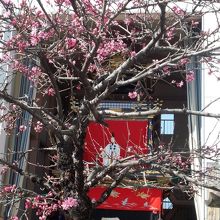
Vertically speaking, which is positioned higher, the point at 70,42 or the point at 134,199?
the point at 70,42

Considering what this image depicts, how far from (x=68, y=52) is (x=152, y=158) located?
169 cm

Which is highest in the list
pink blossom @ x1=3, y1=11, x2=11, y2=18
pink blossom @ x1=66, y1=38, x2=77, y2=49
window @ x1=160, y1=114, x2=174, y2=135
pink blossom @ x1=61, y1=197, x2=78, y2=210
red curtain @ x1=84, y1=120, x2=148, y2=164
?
window @ x1=160, y1=114, x2=174, y2=135

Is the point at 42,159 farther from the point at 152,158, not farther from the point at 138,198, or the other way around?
the point at 152,158

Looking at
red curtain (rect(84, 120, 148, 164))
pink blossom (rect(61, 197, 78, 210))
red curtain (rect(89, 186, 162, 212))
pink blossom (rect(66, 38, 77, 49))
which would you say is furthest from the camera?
red curtain (rect(84, 120, 148, 164))

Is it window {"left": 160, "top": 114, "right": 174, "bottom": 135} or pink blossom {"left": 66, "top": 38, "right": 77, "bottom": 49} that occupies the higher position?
window {"left": 160, "top": 114, "right": 174, "bottom": 135}

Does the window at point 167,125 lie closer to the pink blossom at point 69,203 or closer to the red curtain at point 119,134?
the red curtain at point 119,134

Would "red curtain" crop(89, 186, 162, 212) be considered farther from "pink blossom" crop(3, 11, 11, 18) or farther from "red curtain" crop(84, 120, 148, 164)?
"pink blossom" crop(3, 11, 11, 18)

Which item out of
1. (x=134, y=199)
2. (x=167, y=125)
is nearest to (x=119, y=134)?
(x=134, y=199)

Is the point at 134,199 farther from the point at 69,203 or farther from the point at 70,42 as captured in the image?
the point at 70,42

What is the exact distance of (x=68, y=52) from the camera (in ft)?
17.8

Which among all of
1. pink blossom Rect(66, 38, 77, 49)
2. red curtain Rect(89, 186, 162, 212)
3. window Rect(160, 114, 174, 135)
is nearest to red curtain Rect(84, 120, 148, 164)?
red curtain Rect(89, 186, 162, 212)

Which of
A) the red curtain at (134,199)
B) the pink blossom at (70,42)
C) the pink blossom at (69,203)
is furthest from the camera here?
the red curtain at (134,199)

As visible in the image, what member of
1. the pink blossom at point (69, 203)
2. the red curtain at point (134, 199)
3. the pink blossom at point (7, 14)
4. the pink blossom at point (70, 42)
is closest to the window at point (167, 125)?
the red curtain at point (134, 199)

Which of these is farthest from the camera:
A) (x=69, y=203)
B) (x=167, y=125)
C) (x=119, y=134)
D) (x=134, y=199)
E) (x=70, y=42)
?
(x=167, y=125)
